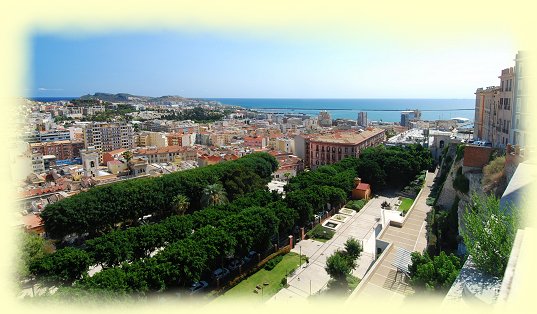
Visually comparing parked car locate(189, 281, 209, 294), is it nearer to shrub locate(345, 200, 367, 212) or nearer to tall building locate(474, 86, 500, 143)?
shrub locate(345, 200, 367, 212)

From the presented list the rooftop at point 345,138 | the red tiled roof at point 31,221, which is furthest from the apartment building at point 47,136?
the rooftop at point 345,138

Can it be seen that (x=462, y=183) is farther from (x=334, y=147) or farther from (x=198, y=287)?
(x=334, y=147)

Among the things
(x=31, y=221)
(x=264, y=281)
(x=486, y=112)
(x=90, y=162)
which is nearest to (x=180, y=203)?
(x=264, y=281)

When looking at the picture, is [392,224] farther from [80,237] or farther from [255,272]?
[80,237]

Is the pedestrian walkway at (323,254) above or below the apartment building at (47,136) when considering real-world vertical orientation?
below

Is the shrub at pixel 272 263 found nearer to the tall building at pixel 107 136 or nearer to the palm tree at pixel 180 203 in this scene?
the palm tree at pixel 180 203

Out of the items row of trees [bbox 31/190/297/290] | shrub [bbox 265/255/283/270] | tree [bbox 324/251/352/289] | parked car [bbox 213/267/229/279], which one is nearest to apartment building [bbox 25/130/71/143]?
row of trees [bbox 31/190/297/290]
